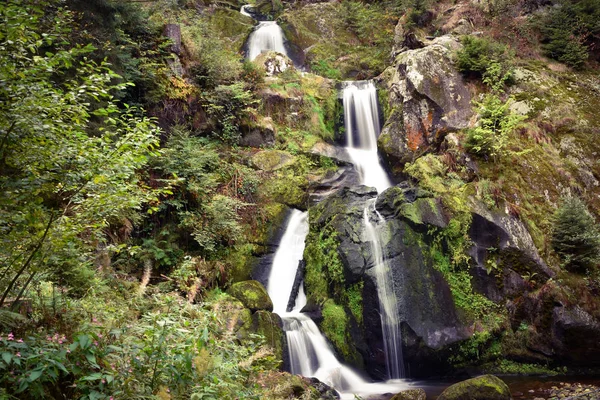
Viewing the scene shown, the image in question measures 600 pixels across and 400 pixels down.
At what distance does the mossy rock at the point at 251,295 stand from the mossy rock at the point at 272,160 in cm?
A: 476

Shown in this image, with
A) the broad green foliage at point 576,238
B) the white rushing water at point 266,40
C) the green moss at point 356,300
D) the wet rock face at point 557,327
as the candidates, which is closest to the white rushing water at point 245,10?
the white rushing water at point 266,40

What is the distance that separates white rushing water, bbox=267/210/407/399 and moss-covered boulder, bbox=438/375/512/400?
1646 mm

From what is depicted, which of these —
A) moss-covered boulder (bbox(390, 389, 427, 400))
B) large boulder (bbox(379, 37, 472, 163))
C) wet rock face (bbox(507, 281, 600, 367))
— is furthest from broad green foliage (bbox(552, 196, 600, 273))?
moss-covered boulder (bbox(390, 389, 427, 400))

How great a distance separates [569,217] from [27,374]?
11.8m

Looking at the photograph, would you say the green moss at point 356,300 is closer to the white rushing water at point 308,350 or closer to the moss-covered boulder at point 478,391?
the white rushing water at point 308,350

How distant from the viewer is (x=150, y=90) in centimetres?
1070

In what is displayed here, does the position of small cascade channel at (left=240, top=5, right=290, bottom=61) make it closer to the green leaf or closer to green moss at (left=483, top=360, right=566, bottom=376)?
green moss at (left=483, top=360, right=566, bottom=376)

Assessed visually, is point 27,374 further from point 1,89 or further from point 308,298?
point 308,298

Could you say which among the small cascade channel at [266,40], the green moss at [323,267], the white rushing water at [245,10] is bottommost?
the green moss at [323,267]

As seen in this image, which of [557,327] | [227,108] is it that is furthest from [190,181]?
[557,327]

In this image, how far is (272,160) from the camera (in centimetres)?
1273

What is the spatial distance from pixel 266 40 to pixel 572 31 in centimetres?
1560

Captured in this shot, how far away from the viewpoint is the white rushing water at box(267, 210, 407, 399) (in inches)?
324

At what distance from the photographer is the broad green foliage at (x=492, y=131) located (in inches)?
437
